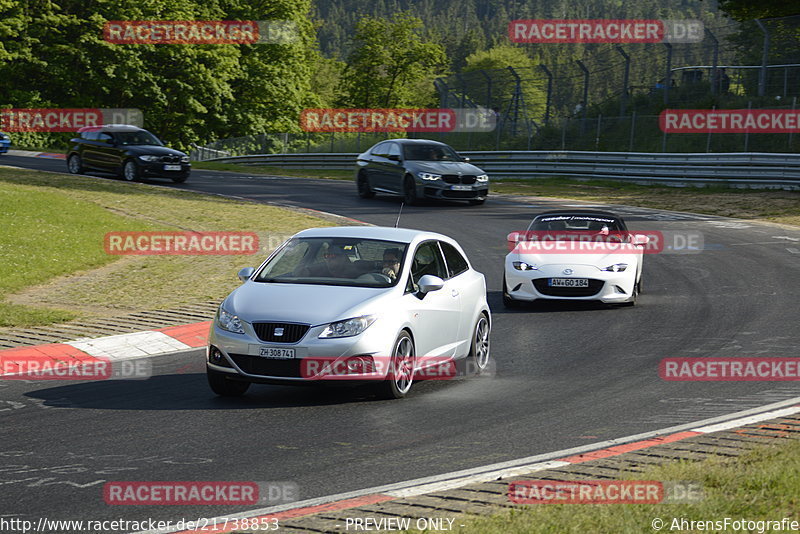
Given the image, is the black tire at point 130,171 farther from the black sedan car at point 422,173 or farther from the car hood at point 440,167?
the car hood at point 440,167

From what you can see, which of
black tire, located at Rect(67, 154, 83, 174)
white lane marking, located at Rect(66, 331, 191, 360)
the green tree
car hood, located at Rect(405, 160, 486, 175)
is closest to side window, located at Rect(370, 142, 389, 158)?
car hood, located at Rect(405, 160, 486, 175)

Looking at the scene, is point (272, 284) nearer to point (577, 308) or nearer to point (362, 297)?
point (362, 297)

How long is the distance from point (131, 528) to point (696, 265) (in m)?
15.1

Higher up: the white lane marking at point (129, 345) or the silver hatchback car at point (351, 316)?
the silver hatchback car at point (351, 316)

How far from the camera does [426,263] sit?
1039cm

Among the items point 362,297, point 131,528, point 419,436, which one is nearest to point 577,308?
point 362,297

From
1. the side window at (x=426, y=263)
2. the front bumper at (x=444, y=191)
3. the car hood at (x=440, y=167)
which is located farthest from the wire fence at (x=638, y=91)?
the side window at (x=426, y=263)

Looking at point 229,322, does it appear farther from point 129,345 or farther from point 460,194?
point 460,194

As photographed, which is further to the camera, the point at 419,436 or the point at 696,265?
the point at 696,265

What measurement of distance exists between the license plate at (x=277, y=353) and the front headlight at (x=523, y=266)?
6.86 m

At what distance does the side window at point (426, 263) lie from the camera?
1005 centimetres

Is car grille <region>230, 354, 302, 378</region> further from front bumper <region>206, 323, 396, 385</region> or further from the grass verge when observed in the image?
the grass verge

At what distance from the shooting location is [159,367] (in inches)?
431

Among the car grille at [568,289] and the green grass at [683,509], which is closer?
the green grass at [683,509]
